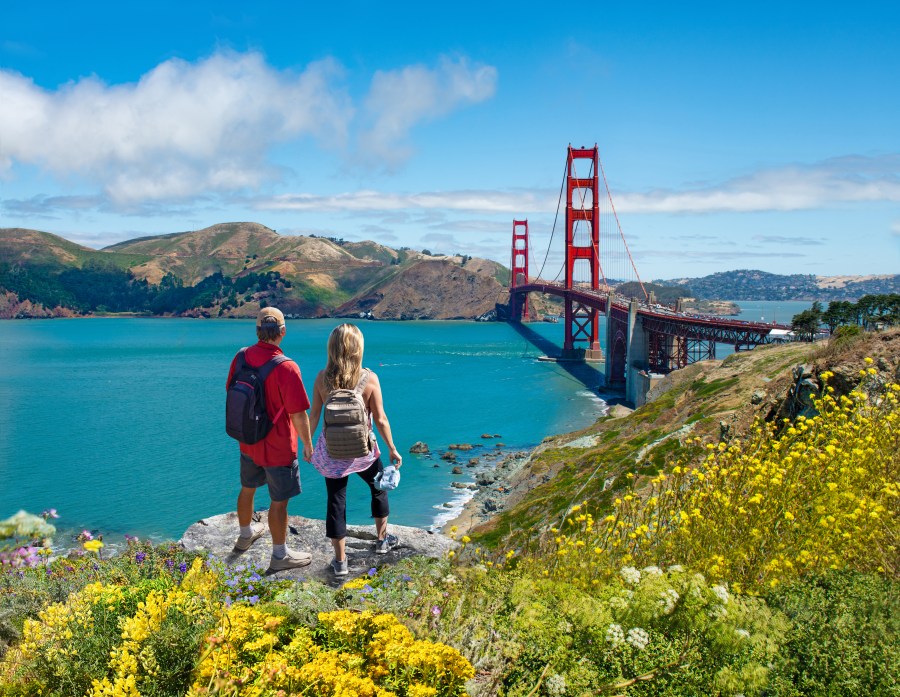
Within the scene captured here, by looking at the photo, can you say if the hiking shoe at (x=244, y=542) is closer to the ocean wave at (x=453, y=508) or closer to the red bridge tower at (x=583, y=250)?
the ocean wave at (x=453, y=508)

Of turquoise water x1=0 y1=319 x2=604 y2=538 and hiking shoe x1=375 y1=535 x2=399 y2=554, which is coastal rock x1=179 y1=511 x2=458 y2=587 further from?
turquoise water x1=0 y1=319 x2=604 y2=538

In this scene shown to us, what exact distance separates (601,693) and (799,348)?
3502 centimetres

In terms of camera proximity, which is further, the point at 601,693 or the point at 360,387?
the point at 360,387

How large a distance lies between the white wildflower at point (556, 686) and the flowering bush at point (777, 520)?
128 cm

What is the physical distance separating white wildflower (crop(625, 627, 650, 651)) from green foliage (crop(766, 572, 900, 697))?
61 centimetres

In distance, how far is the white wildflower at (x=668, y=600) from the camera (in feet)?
11.4

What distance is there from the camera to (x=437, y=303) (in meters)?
176

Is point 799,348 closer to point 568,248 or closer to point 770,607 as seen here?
point 770,607

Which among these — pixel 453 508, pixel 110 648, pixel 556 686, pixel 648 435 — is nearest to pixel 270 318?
pixel 110 648

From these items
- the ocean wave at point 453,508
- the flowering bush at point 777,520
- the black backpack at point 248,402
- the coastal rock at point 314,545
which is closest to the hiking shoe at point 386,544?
the coastal rock at point 314,545

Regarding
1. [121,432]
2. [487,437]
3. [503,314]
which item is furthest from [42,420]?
[503,314]

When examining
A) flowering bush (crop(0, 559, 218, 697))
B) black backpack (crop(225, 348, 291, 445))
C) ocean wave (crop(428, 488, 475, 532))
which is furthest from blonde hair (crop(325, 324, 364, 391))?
ocean wave (crop(428, 488, 475, 532))

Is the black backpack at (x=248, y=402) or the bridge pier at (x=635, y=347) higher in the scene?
the black backpack at (x=248, y=402)

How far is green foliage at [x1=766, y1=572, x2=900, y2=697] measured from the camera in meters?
3.04
